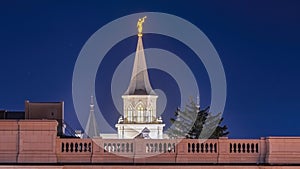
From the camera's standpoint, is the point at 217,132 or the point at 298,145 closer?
the point at 298,145

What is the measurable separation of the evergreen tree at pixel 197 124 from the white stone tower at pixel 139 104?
40.1 meters

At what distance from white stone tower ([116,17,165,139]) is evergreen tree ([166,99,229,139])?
40.1 metres

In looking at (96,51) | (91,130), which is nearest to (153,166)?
(96,51)

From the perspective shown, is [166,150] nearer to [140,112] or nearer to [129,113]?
[129,113]

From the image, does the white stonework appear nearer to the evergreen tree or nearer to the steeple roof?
the steeple roof

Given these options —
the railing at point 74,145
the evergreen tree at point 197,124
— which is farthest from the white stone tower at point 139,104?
the railing at point 74,145

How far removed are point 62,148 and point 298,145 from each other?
31.6 feet

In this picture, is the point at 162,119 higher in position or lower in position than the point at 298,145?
higher

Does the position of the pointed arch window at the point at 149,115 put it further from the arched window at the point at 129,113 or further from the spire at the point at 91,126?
the spire at the point at 91,126

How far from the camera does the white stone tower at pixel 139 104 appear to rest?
5551 inches

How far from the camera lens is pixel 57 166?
47.3m

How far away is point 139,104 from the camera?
149m

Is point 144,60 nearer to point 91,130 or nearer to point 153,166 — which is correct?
point 91,130

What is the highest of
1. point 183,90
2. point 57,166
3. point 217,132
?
point 183,90
